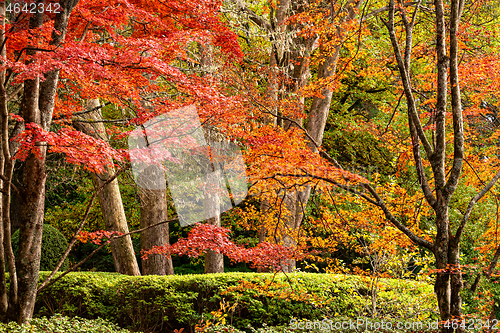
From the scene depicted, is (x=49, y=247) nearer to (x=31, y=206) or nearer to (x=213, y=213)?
(x=213, y=213)

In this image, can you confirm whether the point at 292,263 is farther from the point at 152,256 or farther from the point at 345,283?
the point at 152,256

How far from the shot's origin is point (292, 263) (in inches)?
317

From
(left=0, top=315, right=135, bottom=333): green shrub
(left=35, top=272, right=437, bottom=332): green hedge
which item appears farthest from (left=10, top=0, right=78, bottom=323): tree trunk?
(left=35, top=272, right=437, bottom=332): green hedge

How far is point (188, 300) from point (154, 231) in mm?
2512

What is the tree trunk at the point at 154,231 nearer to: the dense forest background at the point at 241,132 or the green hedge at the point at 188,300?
the dense forest background at the point at 241,132

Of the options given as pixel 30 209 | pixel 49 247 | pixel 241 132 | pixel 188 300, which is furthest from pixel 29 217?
pixel 49 247

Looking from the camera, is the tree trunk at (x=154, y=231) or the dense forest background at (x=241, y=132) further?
the tree trunk at (x=154, y=231)

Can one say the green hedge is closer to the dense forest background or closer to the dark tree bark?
the dense forest background

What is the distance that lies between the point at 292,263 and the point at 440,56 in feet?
17.3

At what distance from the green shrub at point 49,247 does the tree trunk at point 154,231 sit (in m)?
1.67

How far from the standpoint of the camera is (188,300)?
6324 millimetres

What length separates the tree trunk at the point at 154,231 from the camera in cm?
843

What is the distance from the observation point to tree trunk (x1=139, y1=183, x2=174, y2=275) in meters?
8.43

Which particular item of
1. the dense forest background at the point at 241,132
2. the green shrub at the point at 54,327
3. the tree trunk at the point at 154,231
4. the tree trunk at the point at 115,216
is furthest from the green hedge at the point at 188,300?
the tree trunk at the point at 154,231
